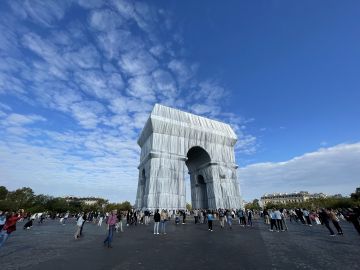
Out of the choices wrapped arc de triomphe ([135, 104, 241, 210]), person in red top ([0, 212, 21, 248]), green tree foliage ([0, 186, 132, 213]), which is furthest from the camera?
green tree foliage ([0, 186, 132, 213])

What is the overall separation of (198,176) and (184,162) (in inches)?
281

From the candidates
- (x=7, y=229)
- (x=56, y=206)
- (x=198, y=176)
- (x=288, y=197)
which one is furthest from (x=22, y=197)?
(x=288, y=197)

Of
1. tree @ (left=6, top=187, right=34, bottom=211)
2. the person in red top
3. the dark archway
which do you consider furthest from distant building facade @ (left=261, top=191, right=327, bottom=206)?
the person in red top

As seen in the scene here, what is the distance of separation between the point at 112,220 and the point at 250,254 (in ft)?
18.4

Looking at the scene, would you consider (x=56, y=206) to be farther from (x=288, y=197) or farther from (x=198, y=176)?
(x=288, y=197)

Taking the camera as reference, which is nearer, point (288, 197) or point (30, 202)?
point (30, 202)

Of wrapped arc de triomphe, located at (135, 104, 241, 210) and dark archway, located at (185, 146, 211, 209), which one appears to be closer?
wrapped arc de triomphe, located at (135, 104, 241, 210)

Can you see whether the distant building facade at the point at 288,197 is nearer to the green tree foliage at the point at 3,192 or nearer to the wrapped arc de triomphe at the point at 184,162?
the wrapped arc de triomphe at the point at 184,162

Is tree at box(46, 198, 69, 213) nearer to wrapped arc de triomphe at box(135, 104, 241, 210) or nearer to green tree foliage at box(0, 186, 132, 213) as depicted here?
green tree foliage at box(0, 186, 132, 213)

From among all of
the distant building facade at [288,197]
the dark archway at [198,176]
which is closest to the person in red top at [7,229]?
the dark archway at [198,176]

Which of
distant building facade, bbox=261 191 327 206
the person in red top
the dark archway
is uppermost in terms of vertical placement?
distant building facade, bbox=261 191 327 206

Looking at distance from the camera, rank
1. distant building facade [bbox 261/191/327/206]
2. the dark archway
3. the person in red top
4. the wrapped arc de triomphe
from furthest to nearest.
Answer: distant building facade [bbox 261/191/327/206]
the dark archway
the wrapped arc de triomphe
the person in red top

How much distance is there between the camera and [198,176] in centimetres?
3706

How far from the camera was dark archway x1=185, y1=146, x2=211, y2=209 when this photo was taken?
34.7m
